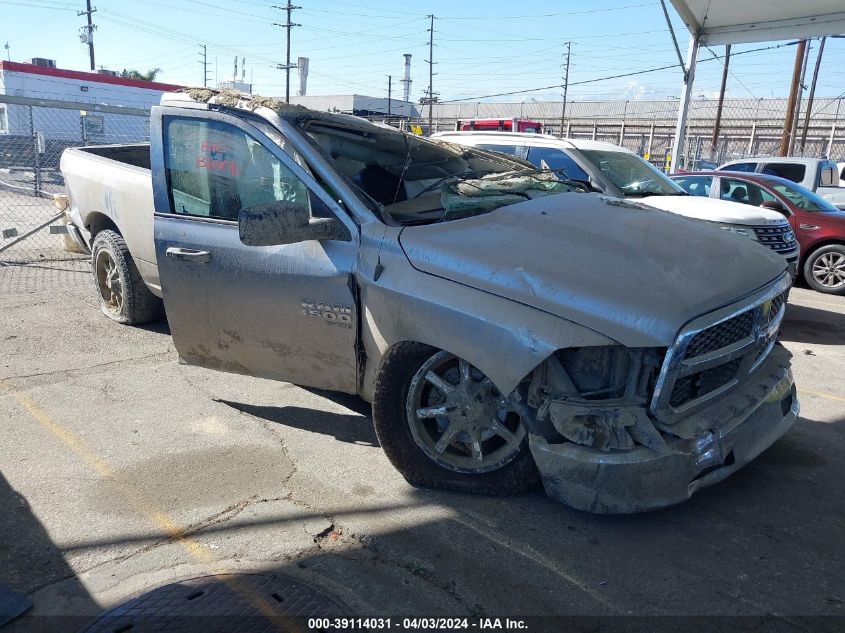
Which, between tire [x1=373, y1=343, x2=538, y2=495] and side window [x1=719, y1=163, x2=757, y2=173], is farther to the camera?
side window [x1=719, y1=163, x2=757, y2=173]

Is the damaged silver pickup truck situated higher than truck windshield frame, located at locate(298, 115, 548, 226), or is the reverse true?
truck windshield frame, located at locate(298, 115, 548, 226)

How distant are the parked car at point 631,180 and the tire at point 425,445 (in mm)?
4121

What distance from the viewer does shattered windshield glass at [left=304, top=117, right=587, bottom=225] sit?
3.76 meters

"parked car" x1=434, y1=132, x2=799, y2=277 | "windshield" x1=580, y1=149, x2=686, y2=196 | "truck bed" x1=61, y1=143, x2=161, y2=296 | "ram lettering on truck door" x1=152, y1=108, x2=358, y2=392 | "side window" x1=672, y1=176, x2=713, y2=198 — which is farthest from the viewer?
"side window" x1=672, y1=176, x2=713, y2=198

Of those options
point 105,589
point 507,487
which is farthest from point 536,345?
point 105,589

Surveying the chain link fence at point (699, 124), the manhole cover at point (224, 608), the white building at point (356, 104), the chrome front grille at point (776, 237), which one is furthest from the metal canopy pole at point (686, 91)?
the white building at point (356, 104)

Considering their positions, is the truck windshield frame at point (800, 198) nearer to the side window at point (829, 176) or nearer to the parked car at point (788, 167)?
the parked car at point (788, 167)

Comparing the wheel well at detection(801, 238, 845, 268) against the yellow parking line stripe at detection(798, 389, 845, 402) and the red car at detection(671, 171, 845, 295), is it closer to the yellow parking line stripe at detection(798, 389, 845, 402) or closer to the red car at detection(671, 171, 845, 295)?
the red car at detection(671, 171, 845, 295)

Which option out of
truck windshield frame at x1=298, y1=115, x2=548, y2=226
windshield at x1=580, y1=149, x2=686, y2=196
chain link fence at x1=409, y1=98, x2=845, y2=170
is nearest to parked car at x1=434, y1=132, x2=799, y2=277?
windshield at x1=580, y1=149, x2=686, y2=196

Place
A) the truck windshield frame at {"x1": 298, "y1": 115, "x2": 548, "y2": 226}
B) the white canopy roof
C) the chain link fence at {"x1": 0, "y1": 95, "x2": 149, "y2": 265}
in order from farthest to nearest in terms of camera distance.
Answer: the white canopy roof < the chain link fence at {"x1": 0, "y1": 95, "x2": 149, "y2": 265} < the truck windshield frame at {"x1": 298, "y1": 115, "x2": 548, "y2": 226}

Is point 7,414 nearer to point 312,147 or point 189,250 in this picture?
point 189,250

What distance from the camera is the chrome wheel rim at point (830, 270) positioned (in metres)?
9.37

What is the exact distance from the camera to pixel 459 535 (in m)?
3.09

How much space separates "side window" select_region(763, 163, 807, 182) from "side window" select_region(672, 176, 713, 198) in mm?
4653
